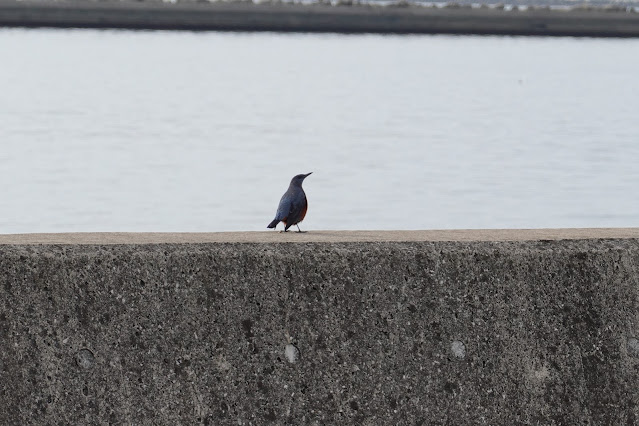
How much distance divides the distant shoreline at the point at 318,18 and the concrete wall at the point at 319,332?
73.1 m

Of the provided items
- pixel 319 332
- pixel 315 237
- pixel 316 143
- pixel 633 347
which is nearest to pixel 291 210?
pixel 315 237

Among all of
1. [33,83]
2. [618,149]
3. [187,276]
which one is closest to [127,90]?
[33,83]

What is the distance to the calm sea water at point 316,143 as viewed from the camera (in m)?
18.6

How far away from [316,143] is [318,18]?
49.4 meters

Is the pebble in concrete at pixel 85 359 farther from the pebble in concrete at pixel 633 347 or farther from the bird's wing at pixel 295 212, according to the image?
the bird's wing at pixel 295 212

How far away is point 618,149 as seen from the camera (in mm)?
29047

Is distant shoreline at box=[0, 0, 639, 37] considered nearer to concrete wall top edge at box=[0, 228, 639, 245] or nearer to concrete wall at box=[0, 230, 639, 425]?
concrete wall top edge at box=[0, 228, 639, 245]

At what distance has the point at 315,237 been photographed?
4.39m

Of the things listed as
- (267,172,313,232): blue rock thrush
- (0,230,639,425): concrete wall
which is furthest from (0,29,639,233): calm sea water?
(0,230,639,425): concrete wall

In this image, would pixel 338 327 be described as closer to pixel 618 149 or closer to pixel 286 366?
pixel 286 366

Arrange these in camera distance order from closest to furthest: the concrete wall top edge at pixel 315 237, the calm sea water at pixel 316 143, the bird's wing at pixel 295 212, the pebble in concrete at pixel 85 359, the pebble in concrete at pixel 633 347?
the pebble in concrete at pixel 85 359
the pebble in concrete at pixel 633 347
the concrete wall top edge at pixel 315 237
the bird's wing at pixel 295 212
the calm sea water at pixel 316 143

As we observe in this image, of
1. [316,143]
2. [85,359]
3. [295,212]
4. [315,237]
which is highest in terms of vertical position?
[315,237]

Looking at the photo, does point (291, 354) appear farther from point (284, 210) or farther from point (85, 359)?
point (284, 210)

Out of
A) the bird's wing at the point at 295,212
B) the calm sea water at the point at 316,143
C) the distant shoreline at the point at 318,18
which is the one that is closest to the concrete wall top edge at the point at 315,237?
the bird's wing at the point at 295,212
